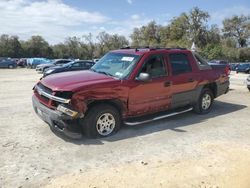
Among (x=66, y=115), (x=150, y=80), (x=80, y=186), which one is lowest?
(x=80, y=186)

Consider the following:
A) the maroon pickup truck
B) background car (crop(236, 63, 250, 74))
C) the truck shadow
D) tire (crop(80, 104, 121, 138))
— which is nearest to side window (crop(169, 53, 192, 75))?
the maroon pickup truck

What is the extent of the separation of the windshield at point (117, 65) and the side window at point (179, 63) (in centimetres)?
108

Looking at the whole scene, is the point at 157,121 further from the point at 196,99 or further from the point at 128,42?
the point at 128,42

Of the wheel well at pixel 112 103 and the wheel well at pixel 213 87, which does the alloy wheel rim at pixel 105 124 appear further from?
the wheel well at pixel 213 87

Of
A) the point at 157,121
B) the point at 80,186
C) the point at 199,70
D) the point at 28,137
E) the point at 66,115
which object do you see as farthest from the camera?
the point at 199,70

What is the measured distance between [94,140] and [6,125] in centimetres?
245

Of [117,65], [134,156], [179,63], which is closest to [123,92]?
[117,65]

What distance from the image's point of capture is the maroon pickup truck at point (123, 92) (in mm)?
6074

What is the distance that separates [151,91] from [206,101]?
2530 mm

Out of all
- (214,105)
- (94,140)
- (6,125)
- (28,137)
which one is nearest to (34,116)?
(6,125)

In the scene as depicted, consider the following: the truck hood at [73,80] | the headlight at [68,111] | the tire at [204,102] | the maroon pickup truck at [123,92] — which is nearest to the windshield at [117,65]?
the maroon pickup truck at [123,92]

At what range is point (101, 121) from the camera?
6391 millimetres

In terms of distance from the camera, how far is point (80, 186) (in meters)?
4.34

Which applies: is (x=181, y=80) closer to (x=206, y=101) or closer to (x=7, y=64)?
(x=206, y=101)
